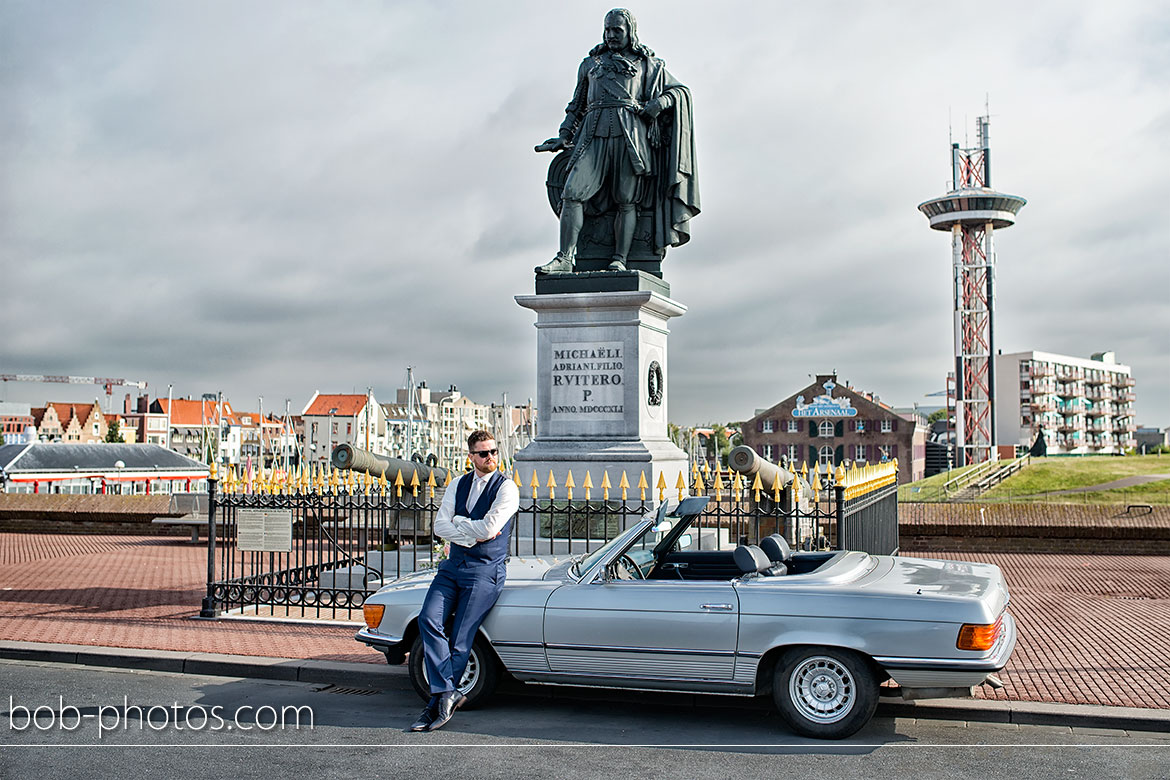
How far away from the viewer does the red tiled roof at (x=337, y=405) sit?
142625mm

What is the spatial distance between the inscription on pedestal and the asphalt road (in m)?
4.50

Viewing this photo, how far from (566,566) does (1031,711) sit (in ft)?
Result: 10.00

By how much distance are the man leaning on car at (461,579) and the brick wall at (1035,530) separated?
14772 millimetres

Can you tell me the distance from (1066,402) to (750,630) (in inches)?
5661

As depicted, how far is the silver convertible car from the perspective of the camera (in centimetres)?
604

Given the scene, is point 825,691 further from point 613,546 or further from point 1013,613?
point 1013,613

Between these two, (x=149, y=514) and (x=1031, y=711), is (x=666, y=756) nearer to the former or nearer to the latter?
(x=1031, y=711)

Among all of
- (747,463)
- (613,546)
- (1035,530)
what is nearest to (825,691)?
(613,546)

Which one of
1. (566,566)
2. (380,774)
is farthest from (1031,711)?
(380,774)

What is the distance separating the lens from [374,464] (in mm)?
16109

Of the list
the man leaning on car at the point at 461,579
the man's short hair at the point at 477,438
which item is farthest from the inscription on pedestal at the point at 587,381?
the man leaning on car at the point at 461,579

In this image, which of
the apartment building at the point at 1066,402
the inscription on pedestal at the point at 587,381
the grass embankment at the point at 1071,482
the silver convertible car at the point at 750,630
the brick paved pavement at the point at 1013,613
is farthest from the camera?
the apartment building at the point at 1066,402

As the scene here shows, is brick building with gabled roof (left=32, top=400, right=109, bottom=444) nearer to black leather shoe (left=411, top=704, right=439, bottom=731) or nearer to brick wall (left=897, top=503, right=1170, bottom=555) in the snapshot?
brick wall (left=897, top=503, right=1170, bottom=555)

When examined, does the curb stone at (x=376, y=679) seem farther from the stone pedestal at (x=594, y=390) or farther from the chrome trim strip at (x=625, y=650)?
the stone pedestal at (x=594, y=390)
